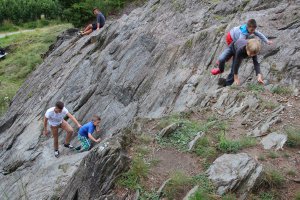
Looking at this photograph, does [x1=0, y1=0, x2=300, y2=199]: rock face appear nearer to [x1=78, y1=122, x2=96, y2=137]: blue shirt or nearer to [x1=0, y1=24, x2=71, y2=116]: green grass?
[x1=78, y1=122, x2=96, y2=137]: blue shirt

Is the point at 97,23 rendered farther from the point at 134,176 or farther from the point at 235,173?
the point at 235,173

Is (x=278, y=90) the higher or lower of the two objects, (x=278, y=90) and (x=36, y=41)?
the higher

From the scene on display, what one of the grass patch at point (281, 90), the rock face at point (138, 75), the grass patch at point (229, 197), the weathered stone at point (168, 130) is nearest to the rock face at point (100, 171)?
the weathered stone at point (168, 130)

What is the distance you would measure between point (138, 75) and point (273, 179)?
9622 mm

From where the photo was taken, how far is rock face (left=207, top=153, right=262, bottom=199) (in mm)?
→ 6867

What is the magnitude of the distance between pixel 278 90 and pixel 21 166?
31.0 feet

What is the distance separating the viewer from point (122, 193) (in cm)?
707

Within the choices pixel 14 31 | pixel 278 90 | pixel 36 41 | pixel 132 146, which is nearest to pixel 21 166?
pixel 132 146

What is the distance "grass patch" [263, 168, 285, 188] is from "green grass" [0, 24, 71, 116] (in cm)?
1956

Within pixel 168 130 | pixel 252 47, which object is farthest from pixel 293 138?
pixel 252 47

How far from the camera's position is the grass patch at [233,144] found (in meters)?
7.93

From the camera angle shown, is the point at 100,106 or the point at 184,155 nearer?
the point at 184,155

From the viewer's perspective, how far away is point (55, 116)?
12625 mm

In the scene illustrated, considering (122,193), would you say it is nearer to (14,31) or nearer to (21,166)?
(21,166)
